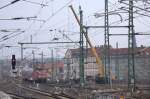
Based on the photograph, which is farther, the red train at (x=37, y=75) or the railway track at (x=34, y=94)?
the red train at (x=37, y=75)

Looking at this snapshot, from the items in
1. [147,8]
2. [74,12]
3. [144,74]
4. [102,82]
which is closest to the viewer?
[147,8]

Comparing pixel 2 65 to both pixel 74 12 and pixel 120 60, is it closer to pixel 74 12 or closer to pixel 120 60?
pixel 120 60

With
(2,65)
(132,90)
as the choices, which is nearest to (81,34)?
(132,90)

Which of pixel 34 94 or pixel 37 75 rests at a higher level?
pixel 37 75

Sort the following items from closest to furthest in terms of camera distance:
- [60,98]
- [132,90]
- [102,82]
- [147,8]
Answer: [147,8], [60,98], [132,90], [102,82]

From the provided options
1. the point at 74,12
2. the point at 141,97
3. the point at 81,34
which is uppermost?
the point at 74,12

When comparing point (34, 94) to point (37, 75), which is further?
point (37, 75)

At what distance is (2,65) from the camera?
121 m

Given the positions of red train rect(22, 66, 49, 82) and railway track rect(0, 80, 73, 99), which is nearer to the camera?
railway track rect(0, 80, 73, 99)

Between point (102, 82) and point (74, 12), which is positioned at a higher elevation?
point (74, 12)

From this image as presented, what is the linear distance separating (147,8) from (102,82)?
23.4 metres

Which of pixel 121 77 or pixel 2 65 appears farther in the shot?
pixel 2 65

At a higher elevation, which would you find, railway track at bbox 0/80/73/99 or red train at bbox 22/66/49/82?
red train at bbox 22/66/49/82

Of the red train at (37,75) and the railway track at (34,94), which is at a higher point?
the red train at (37,75)
